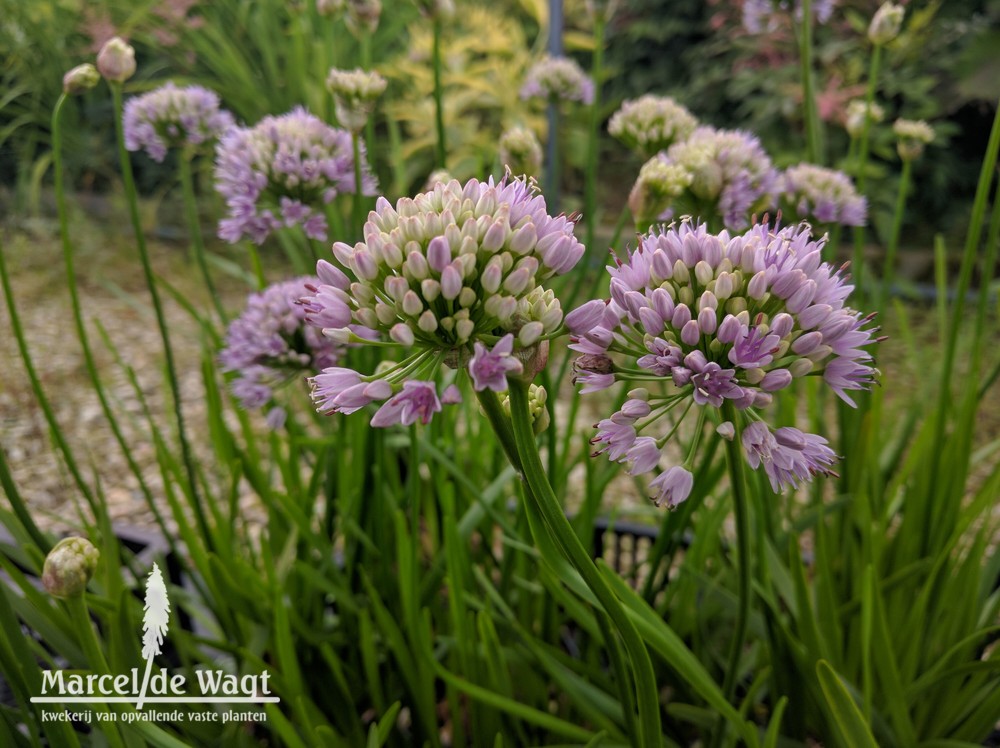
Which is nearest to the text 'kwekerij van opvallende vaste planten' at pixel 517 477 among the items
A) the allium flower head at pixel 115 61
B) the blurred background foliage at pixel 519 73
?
the allium flower head at pixel 115 61

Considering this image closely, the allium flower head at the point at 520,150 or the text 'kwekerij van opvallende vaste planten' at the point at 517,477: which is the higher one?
the allium flower head at the point at 520,150

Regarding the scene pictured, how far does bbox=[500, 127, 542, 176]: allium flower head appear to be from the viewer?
0.80 m

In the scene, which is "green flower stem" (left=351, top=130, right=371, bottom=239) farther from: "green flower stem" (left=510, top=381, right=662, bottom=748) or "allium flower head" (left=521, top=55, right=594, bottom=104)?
"allium flower head" (left=521, top=55, right=594, bottom=104)

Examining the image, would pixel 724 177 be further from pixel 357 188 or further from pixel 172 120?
pixel 172 120

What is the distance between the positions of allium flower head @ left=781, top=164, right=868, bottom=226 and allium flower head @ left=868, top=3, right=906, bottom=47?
0.16m

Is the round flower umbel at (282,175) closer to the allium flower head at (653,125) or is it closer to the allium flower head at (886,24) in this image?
the allium flower head at (653,125)

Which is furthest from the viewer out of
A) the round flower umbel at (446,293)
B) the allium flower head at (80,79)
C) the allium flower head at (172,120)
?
the allium flower head at (172,120)

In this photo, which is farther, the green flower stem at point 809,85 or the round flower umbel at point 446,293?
the green flower stem at point 809,85

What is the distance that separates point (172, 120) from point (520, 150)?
0.41 metres

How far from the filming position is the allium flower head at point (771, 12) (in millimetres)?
903

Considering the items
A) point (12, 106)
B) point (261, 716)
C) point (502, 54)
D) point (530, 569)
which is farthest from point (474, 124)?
point (261, 716)

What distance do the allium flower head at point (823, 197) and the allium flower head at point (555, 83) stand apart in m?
0.50

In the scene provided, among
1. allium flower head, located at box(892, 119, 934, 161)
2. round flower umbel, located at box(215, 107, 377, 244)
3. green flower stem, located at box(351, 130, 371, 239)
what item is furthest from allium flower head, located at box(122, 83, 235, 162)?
allium flower head, located at box(892, 119, 934, 161)

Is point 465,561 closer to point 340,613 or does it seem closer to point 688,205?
point 340,613
